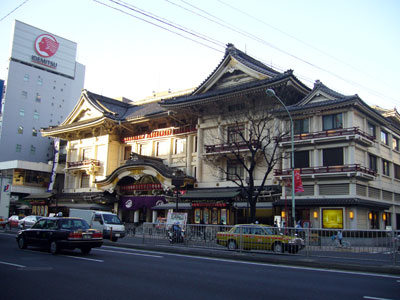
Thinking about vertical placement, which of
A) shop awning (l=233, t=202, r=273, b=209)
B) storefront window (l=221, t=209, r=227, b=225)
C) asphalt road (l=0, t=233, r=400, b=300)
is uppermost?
shop awning (l=233, t=202, r=273, b=209)

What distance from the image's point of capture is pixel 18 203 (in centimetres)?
5728

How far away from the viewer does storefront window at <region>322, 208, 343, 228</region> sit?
29.6m

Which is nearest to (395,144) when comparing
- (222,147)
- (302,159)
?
(302,159)

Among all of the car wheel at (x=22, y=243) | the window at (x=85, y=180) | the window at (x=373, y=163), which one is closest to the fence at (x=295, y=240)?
the car wheel at (x=22, y=243)

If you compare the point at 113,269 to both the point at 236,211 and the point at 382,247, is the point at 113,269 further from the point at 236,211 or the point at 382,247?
the point at 236,211

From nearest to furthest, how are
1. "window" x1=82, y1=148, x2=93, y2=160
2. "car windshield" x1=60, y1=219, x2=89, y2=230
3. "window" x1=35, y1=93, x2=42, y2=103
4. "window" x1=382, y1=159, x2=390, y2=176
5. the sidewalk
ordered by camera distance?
the sidewalk → "car windshield" x1=60, y1=219, x2=89, y2=230 → "window" x1=382, y1=159, x2=390, y2=176 → "window" x1=82, y1=148, x2=93, y2=160 → "window" x1=35, y1=93, x2=42, y2=103

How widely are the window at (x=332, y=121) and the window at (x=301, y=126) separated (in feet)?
4.91

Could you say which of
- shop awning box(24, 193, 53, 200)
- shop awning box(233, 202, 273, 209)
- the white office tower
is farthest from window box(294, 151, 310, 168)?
the white office tower

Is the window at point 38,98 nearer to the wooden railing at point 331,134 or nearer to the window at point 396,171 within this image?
the wooden railing at point 331,134

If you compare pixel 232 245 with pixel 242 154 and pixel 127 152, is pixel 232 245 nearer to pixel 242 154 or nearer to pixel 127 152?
pixel 242 154

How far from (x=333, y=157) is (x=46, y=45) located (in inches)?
2549

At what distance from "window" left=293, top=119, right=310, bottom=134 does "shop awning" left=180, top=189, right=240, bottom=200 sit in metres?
7.43

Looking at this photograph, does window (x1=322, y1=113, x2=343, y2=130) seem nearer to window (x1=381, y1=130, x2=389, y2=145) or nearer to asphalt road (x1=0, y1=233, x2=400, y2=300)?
window (x1=381, y1=130, x2=389, y2=145)

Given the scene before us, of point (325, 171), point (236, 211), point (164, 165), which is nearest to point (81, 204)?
point (164, 165)
